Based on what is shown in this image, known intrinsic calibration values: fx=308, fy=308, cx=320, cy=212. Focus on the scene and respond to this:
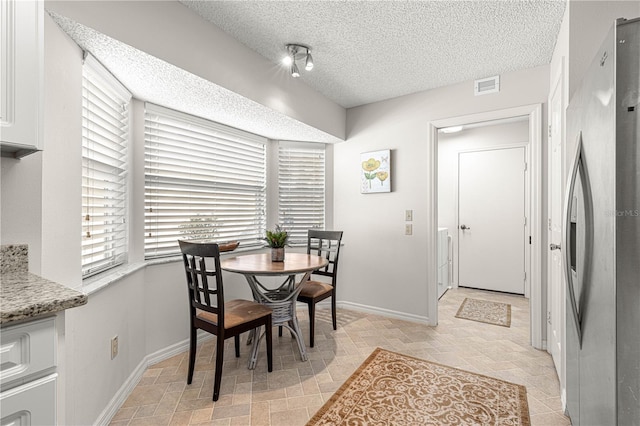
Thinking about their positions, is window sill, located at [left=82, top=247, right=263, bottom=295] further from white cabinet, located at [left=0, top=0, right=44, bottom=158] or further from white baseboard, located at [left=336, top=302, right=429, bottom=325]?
white baseboard, located at [left=336, top=302, right=429, bottom=325]

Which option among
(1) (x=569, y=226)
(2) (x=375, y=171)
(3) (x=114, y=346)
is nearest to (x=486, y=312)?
(2) (x=375, y=171)

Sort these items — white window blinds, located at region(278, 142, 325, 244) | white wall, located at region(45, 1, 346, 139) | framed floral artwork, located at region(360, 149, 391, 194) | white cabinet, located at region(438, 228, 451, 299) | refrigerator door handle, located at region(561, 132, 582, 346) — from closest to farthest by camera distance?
refrigerator door handle, located at region(561, 132, 582, 346) < white wall, located at region(45, 1, 346, 139) < framed floral artwork, located at region(360, 149, 391, 194) < white window blinds, located at region(278, 142, 325, 244) < white cabinet, located at region(438, 228, 451, 299)

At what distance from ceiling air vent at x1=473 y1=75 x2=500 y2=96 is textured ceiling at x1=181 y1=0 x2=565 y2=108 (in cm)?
6

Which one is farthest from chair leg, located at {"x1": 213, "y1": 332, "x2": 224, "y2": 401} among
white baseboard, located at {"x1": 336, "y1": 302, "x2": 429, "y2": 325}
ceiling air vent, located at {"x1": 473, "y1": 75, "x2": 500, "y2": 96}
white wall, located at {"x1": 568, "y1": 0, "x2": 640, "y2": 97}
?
ceiling air vent, located at {"x1": 473, "y1": 75, "x2": 500, "y2": 96}

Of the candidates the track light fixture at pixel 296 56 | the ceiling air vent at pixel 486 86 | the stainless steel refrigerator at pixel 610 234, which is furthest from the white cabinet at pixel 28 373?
the ceiling air vent at pixel 486 86

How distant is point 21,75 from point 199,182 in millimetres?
1896

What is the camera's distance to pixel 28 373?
0.82 metres

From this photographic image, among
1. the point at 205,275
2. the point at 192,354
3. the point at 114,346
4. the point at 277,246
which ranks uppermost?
the point at 277,246

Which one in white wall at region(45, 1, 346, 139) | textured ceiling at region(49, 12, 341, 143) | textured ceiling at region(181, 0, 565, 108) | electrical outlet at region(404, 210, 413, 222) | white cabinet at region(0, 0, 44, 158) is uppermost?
textured ceiling at region(181, 0, 565, 108)

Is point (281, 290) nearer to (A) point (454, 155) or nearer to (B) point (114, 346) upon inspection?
(B) point (114, 346)

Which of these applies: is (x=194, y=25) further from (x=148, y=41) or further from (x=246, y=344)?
(x=246, y=344)

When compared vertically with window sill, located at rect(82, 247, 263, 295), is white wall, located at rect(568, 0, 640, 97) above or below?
above

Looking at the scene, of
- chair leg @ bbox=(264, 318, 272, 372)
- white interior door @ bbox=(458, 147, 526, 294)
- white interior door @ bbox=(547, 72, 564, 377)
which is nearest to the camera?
white interior door @ bbox=(547, 72, 564, 377)

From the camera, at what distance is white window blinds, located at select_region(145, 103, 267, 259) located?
2.56 meters
